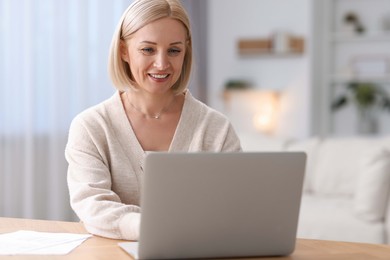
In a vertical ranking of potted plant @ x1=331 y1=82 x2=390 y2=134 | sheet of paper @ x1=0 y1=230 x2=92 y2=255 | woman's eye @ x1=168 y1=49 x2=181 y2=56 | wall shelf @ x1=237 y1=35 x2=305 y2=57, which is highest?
woman's eye @ x1=168 y1=49 x2=181 y2=56

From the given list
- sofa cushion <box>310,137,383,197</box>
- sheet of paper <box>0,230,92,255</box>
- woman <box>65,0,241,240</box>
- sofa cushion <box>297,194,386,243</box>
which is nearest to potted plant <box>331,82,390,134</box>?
sofa cushion <box>310,137,383,197</box>

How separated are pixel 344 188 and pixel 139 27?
9.64ft

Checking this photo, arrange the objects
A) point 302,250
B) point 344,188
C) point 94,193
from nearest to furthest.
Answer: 1. point 302,250
2. point 94,193
3. point 344,188

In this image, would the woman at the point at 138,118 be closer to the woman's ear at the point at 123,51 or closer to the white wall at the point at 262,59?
the woman's ear at the point at 123,51

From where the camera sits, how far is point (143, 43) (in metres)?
1.98

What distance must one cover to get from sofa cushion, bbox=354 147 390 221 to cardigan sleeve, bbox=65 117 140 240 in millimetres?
2409

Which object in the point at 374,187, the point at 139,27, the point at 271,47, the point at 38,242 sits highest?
the point at 139,27

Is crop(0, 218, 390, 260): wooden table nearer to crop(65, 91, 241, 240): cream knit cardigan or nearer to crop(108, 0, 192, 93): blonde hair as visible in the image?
crop(65, 91, 241, 240): cream knit cardigan

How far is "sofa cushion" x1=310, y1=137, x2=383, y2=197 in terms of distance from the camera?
15.2 ft

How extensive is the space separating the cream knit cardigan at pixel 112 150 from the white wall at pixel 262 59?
172 inches

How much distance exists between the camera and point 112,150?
2049 mm

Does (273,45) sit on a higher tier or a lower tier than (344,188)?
higher

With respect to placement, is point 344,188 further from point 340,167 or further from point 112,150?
point 112,150

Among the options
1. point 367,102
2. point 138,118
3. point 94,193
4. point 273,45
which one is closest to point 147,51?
point 138,118
